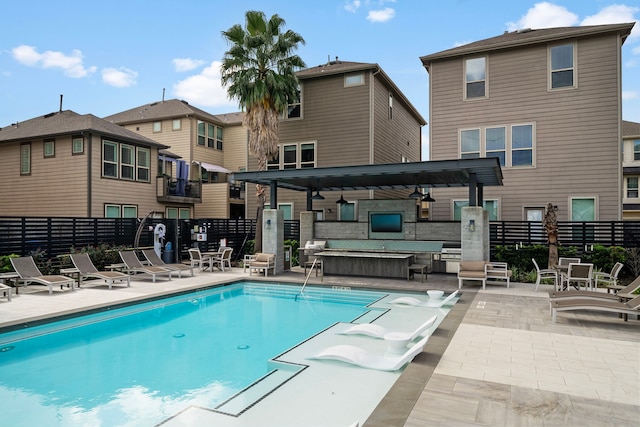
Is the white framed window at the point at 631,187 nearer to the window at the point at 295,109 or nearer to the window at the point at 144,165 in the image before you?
the window at the point at 295,109

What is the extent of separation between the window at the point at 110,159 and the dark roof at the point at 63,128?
543 millimetres

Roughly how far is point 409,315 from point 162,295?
6052 mm

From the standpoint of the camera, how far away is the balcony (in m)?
21.4

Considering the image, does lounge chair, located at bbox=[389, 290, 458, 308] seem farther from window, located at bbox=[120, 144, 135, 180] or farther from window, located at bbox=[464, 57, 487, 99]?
window, located at bbox=[120, 144, 135, 180]

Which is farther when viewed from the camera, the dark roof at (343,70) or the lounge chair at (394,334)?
the dark roof at (343,70)

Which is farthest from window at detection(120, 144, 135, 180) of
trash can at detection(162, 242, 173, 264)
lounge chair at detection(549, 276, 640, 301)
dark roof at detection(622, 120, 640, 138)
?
dark roof at detection(622, 120, 640, 138)

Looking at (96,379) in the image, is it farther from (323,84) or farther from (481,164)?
(323,84)

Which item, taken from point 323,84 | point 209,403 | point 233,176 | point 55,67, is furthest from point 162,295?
point 55,67

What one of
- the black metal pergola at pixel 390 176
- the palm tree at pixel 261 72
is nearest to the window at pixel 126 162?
the palm tree at pixel 261 72

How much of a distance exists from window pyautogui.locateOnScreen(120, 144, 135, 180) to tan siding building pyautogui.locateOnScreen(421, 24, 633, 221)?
13.8 m

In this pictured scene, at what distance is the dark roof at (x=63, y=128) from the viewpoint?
60.4 feet

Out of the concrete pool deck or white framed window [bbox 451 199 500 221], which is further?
white framed window [bbox 451 199 500 221]

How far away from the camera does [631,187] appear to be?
26922mm

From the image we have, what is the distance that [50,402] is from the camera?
4.91 meters
